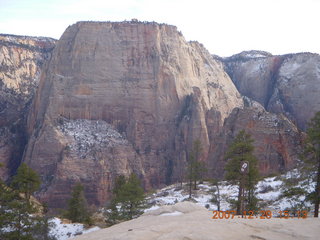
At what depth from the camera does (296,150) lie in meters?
43.6

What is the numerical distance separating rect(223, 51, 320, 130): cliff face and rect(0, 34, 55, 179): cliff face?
51.5 metres

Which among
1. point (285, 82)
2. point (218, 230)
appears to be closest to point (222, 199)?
point (218, 230)

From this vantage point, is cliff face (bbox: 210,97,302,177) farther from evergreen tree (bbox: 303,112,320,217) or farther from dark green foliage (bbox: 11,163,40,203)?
evergreen tree (bbox: 303,112,320,217)

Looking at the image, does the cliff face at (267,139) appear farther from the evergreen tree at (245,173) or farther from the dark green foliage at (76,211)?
the evergreen tree at (245,173)

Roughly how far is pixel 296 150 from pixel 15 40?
77852 millimetres

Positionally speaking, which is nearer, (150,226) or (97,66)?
(150,226)

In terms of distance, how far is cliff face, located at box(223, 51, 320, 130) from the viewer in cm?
7881

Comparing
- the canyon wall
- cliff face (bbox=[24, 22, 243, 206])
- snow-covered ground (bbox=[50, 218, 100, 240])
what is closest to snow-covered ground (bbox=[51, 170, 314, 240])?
snow-covered ground (bbox=[50, 218, 100, 240])

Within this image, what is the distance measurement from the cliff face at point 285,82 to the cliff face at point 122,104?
780 inches

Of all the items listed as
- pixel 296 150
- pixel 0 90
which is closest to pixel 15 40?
pixel 0 90

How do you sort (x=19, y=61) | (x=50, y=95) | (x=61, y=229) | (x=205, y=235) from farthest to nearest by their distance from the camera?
1. (x=19, y=61)
2. (x=50, y=95)
3. (x=61, y=229)
4. (x=205, y=235)

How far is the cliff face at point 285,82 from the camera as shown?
78.8 meters

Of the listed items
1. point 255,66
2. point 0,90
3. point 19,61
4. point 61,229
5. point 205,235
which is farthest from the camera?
point 255,66

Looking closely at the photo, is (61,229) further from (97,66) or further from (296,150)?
(97,66)
